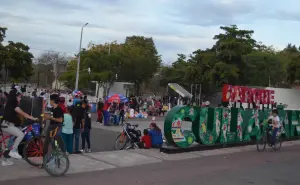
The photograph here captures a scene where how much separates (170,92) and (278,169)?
46.2 m

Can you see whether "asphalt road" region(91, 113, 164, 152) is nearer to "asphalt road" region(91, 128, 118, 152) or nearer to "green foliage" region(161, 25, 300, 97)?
"asphalt road" region(91, 128, 118, 152)

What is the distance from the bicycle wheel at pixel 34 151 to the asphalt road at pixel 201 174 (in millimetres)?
926

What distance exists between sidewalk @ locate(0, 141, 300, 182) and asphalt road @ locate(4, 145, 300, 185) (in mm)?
334

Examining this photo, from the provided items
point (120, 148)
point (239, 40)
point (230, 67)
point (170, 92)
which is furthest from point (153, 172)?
point (170, 92)

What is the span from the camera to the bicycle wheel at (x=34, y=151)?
882cm

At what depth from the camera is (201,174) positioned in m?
9.84

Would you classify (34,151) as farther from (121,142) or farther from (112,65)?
(112,65)

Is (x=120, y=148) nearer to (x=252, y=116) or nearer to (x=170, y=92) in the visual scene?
(x=252, y=116)

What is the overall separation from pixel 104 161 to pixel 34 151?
207 cm

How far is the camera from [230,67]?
42781 mm

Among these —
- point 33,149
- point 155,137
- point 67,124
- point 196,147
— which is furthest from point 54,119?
point 196,147

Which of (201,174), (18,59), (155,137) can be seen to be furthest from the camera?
(18,59)

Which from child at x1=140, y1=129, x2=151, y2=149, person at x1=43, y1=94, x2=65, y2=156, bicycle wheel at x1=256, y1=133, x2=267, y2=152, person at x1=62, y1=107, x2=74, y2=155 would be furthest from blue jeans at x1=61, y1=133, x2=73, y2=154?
bicycle wheel at x1=256, y1=133, x2=267, y2=152

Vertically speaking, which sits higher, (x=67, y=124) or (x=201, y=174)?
(x=67, y=124)
